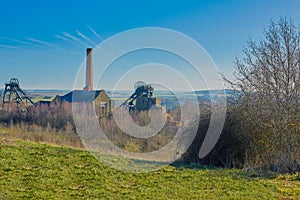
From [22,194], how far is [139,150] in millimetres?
7179

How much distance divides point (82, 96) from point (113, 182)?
57.0 ft

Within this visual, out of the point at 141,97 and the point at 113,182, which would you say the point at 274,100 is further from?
the point at 141,97

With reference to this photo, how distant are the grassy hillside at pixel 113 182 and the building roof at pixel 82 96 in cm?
1351

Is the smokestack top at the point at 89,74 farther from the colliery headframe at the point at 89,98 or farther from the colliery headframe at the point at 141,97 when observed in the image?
the colliery headframe at the point at 141,97

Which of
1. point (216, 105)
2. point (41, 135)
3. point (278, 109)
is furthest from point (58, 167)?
point (41, 135)

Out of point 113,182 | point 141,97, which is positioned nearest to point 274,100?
point 113,182

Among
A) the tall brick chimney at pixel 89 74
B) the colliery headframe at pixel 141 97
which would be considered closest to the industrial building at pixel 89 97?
the tall brick chimney at pixel 89 74

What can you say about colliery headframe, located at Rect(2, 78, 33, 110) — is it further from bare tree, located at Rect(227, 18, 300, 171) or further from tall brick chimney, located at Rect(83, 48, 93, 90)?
bare tree, located at Rect(227, 18, 300, 171)

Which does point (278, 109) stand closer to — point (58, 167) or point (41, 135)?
point (58, 167)

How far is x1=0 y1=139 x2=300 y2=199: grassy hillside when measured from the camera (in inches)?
183

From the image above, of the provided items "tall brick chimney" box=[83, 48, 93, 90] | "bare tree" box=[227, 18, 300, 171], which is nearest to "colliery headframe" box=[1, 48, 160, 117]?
"tall brick chimney" box=[83, 48, 93, 90]

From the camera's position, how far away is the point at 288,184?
5.88 metres

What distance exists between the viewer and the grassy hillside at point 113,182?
4.66 m

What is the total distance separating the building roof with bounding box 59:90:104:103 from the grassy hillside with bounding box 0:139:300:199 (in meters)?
13.5
